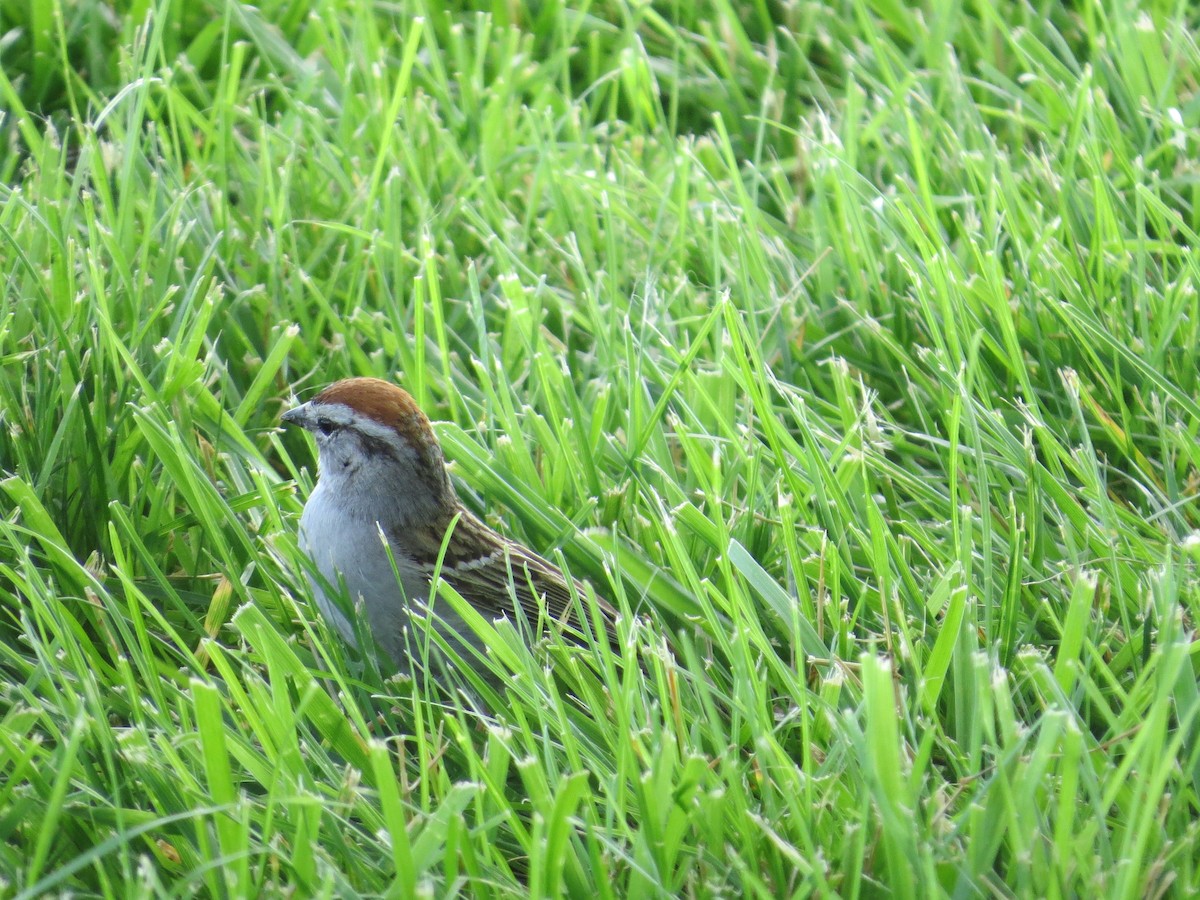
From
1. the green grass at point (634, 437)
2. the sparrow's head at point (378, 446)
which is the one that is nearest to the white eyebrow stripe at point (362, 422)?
the sparrow's head at point (378, 446)

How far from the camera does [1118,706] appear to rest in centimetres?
285

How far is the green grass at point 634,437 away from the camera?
2408mm

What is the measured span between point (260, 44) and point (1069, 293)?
9.72 ft

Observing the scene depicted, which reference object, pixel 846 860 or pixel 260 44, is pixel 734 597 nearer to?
pixel 846 860

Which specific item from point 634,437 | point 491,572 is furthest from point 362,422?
point 634,437

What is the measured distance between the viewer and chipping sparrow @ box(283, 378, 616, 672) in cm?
325

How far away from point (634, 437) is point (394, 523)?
1.94 feet

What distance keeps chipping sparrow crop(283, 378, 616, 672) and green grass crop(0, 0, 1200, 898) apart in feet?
0.40

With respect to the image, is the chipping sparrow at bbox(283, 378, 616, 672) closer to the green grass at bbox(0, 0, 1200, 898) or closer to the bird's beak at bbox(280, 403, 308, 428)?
the bird's beak at bbox(280, 403, 308, 428)

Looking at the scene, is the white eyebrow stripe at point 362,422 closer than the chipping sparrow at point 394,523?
No

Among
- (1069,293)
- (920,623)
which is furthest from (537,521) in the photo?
(1069,293)

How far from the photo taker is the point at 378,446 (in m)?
3.36

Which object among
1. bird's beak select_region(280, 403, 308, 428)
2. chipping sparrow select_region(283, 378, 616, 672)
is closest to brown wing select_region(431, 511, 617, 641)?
chipping sparrow select_region(283, 378, 616, 672)

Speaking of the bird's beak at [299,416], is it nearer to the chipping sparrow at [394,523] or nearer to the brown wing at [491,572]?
the chipping sparrow at [394,523]
